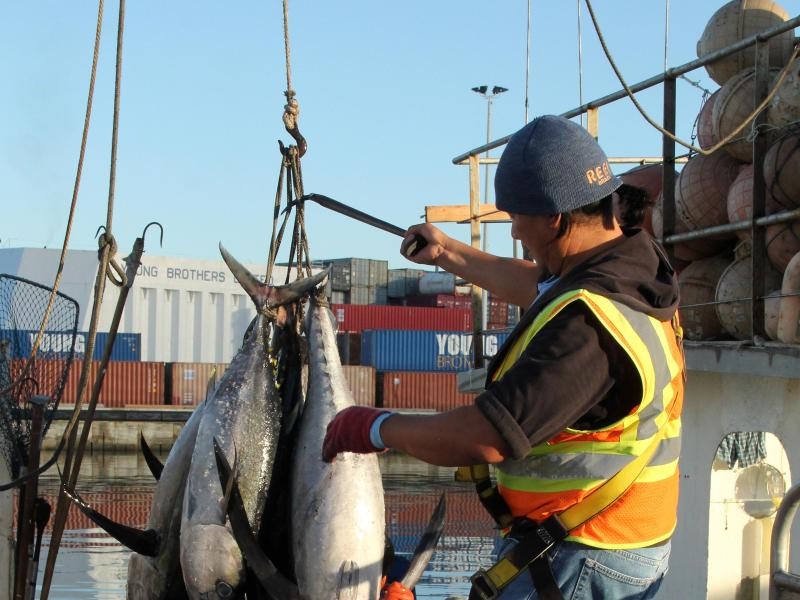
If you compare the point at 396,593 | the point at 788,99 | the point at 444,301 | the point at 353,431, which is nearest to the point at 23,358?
the point at 396,593

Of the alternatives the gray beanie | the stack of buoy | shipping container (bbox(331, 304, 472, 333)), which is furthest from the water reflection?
shipping container (bbox(331, 304, 472, 333))

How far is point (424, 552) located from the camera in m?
3.73

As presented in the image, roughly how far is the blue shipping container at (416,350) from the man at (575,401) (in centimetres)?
3704

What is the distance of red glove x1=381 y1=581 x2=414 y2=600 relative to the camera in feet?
11.1

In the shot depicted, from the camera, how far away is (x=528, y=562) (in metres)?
2.62

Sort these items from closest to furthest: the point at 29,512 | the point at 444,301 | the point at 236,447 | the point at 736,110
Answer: the point at 236,447 → the point at 29,512 → the point at 736,110 → the point at 444,301

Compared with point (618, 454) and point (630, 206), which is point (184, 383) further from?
point (618, 454)

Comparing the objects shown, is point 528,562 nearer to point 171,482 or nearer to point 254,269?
point 171,482

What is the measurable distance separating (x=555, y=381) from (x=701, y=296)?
4.97 meters

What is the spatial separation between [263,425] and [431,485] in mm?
24605

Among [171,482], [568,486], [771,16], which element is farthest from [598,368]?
[771,16]

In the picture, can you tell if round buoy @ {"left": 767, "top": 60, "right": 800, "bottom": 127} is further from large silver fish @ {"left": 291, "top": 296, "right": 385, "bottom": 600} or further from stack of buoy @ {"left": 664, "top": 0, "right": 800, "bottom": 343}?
large silver fish @ {"left": 291, "top": 296, "right": 385, "bottom": 600}

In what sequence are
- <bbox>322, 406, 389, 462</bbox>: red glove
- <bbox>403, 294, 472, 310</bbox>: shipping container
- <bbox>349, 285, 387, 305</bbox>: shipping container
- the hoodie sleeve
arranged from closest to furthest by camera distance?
1. the hoodie sleeve
2. <bbox>322, 406, 389, 462</bbox>: red glove
3. <bbox>403, 294, 472, 310</bbox>: shipping container
4. <bbox>349, 285, 387, 305</bbox>: shipping container

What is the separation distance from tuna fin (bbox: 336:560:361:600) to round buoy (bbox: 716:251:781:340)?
354 cm
